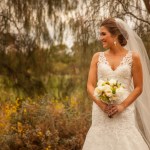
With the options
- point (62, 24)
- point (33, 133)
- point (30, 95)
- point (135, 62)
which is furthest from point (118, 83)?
point (30, 95)

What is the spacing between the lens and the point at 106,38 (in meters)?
4.00

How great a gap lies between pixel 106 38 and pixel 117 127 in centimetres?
71

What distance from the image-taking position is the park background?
19.9ft

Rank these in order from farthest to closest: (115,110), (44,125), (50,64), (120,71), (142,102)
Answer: (50,64)
(44,125)
(142,102)
(120,71)
(115,110)

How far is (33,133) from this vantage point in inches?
234

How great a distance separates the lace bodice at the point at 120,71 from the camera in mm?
3984

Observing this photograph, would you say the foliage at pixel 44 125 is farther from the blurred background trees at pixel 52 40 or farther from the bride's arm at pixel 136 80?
the bride's arm at pixel 136 80

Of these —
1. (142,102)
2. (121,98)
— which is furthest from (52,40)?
(121,98)

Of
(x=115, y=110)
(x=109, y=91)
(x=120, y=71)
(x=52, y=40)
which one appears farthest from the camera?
(x=52, y=40)

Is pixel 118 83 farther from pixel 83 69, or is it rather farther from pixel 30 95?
pixel 30 95

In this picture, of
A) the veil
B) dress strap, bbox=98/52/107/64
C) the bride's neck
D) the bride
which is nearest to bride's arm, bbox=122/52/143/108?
the bride

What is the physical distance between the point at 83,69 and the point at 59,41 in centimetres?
64

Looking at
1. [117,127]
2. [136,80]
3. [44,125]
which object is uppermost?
[136,80]

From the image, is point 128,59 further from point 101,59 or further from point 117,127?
point 117,127
